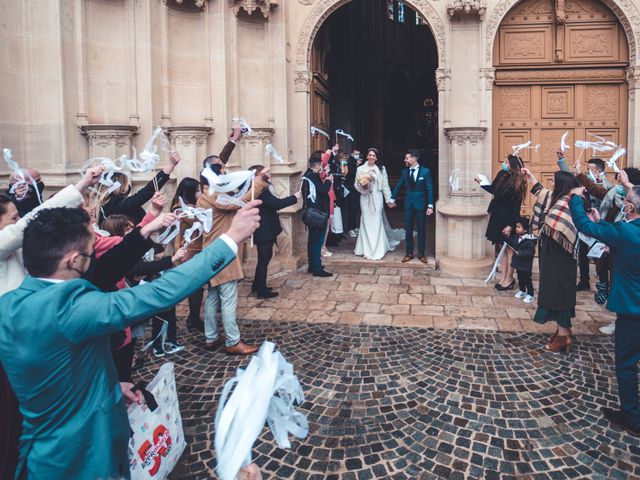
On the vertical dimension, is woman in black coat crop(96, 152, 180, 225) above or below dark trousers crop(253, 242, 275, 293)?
above

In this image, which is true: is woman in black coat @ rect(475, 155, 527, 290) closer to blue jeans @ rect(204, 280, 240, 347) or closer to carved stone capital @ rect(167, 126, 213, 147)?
Answer: blue jeans @ rect(204, 280, 240, 347)

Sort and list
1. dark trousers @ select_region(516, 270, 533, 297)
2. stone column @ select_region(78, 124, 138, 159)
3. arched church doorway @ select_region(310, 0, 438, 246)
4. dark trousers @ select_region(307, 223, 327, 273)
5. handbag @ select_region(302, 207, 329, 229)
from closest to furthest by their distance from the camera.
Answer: dark trousers @ select_region(516, 270, 533, 297) < stone column @ select_region(78, 124, 138, 159) < handbag @ select_region(302, 207, 329, 229) < dark trousers @ select_region(307, 223, 327, 273) < arched church doorway @ select_region(310, 0, 438, 246)

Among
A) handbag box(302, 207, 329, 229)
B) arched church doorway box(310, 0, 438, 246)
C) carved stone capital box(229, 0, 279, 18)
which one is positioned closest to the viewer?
handbag box(302, 207, 329, 229)

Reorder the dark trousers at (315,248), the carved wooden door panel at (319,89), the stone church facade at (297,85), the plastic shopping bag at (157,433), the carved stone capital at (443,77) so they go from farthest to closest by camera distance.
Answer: the carved wooden door panel at (319,89) → the carved stone capital at (443,77) → the dark trousers at (315,248) → the stone church facade at (297,85) → the plastic shopping bag at (157,433)

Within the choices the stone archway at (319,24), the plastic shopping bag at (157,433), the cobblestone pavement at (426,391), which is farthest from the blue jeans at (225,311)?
the stone archway at (319,24)

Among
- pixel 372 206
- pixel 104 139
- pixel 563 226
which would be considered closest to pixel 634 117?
pixel 372 206

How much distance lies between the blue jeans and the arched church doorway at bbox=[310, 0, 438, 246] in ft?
36.4

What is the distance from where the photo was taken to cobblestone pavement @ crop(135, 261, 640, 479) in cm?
323

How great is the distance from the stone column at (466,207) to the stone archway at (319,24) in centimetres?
138

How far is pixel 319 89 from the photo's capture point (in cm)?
1038

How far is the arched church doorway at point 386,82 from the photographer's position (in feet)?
54.1

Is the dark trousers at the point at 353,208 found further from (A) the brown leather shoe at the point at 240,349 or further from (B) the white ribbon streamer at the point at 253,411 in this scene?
(B) the white ribbon streamer at the point at 253,411

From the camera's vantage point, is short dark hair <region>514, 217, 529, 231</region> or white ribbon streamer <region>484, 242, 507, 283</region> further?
white ribbon streamer <region>484, 242, 507, 283</region>

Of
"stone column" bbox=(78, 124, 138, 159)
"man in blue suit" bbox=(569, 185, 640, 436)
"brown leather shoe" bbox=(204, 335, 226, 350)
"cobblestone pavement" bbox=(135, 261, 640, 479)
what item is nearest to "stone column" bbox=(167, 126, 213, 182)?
"stone column" bbox=(78, 124, 138, 159)
